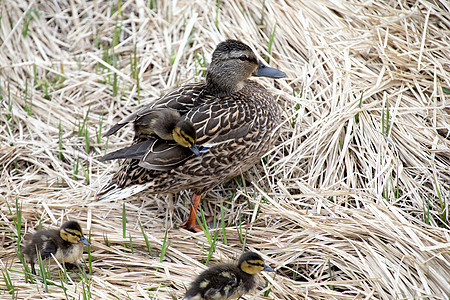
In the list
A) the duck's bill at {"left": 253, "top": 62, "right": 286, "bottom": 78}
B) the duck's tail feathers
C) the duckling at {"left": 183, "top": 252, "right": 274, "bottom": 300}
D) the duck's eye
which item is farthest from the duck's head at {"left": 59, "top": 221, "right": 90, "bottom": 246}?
the duck's bill at {"left": 253, "top": 62, "right": 286, "bottom": 78}

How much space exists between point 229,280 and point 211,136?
103cm

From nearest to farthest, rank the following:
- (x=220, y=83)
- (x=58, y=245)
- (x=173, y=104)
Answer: (x=58, y=245) < (x=173, y=104) < (x=220, y=83)

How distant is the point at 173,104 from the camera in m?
3.79

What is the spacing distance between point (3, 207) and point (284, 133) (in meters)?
2.13

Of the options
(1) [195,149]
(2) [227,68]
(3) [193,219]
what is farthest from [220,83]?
(3) [193,219]

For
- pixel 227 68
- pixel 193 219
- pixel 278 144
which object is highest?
pixel 227 68

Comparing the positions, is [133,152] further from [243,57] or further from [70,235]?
[243,57]

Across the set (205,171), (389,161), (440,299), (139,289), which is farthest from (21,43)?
(440,299)

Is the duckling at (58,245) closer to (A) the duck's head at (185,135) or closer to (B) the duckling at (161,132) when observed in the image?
(B) the duckling at (161,132)

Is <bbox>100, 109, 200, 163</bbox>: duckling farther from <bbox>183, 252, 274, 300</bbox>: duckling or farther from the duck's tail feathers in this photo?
<bbox>183, 252, 274, 300</bbox>: duckling

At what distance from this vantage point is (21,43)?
5.12 meters

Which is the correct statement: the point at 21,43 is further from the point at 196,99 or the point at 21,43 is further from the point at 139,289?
the point at 139,289

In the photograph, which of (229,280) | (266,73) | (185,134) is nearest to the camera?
(229,280)

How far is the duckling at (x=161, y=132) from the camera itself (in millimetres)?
3441
